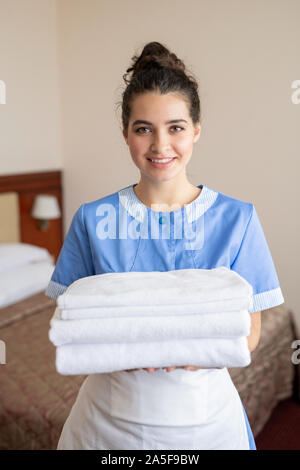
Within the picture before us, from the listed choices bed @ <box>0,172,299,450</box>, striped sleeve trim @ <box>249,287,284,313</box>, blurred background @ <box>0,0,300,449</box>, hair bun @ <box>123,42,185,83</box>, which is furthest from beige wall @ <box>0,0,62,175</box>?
striped sleeve trim @ <box>249,287,284,313</box>

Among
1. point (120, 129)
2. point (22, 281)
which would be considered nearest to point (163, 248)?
point (120, 129)

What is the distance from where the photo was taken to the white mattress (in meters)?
1.93

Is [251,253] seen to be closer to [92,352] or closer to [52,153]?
[92,352]

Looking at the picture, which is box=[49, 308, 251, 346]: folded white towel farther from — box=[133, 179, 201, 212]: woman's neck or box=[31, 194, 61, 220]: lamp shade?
box=[31, 194, 61, 220]: lamp shade

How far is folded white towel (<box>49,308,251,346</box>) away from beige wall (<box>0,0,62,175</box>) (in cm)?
133

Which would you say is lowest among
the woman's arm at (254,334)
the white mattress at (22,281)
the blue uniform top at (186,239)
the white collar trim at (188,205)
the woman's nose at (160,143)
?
the white mattress at (22,281)

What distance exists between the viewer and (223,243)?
2.50 ft

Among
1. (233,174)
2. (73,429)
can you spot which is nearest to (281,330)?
(233,174)

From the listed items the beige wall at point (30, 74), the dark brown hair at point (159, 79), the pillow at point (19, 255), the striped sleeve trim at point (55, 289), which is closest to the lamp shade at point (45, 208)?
the pillow at point (19, 255)

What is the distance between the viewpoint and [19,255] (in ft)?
7.03

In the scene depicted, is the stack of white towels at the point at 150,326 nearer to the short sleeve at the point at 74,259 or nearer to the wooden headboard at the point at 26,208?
the short sleeve at the point at 74,259

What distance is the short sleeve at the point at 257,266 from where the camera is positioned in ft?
2.53

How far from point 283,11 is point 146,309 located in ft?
4.82

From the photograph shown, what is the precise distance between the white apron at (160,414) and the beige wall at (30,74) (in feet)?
4.22
